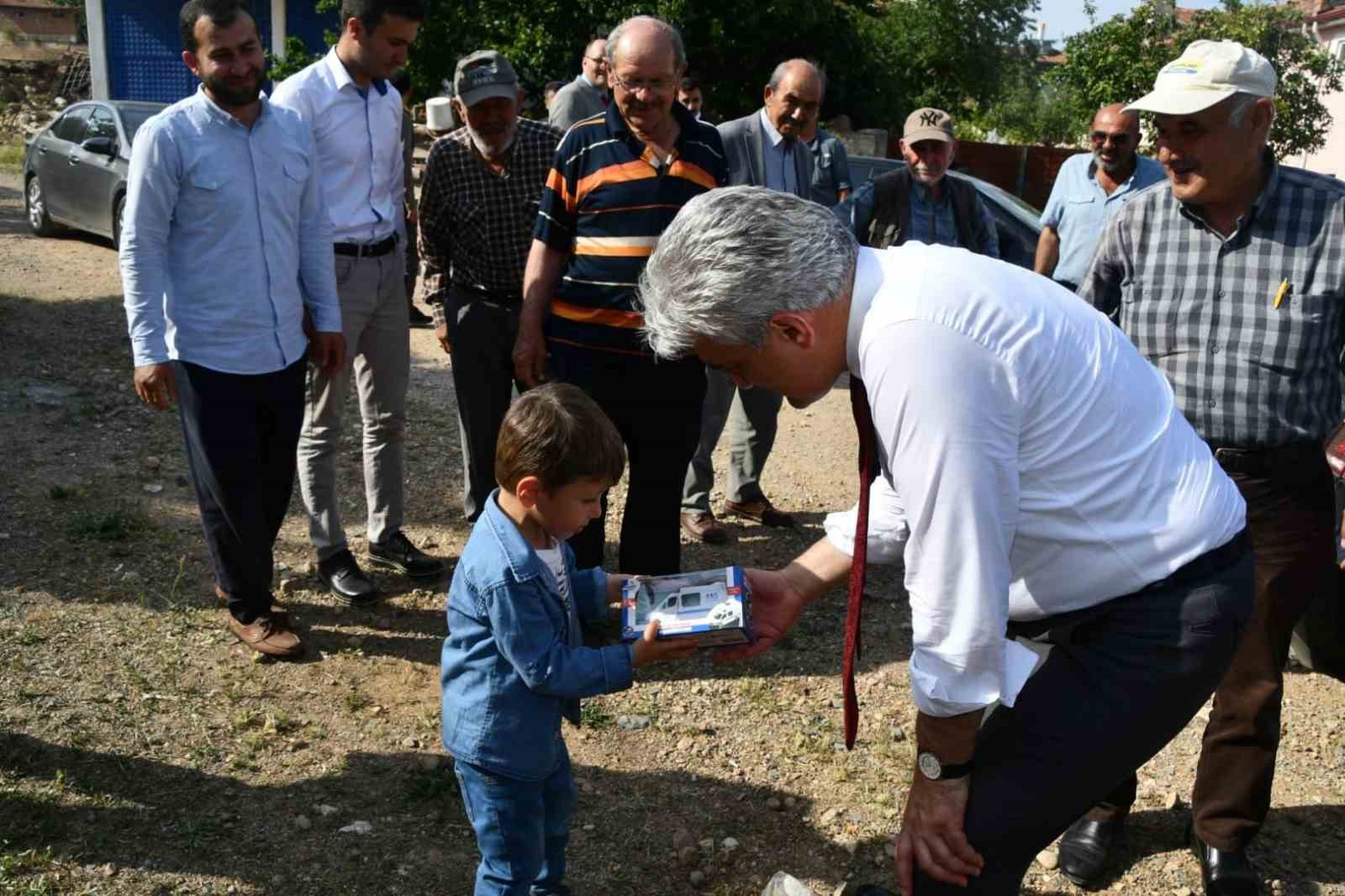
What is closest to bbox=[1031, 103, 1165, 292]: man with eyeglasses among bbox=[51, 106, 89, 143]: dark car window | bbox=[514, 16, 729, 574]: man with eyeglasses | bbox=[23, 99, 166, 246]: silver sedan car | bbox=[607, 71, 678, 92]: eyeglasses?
bbox=[514, 16, 729, 574]: man with eyeglasses

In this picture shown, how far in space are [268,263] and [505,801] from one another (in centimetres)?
222

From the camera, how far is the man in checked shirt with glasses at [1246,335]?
3.09 metres

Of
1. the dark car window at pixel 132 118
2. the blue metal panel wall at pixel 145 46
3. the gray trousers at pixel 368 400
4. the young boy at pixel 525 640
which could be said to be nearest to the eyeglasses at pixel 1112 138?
the gray trousers at pixel 368 400

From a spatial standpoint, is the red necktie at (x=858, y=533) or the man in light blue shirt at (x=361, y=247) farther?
the man in light blue shirt at (x=361, y=247)

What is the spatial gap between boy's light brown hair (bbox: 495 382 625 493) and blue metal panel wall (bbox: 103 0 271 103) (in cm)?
2631

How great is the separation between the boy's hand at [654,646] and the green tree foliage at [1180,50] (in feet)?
68.3

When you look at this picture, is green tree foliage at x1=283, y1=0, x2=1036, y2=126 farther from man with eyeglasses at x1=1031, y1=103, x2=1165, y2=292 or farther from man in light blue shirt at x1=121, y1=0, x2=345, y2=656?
man in light blue shirt at x1=121, y1=0, x2=345, y2=656

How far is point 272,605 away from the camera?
14.7ft

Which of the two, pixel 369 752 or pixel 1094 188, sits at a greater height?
pixel 1094 188

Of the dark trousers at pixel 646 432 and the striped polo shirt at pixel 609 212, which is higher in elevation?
the striped polo shirt at pixel 609 212

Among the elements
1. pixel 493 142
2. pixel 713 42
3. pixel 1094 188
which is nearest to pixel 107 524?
pixel 493 142

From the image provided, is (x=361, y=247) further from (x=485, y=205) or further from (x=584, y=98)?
(x=584, y=98)

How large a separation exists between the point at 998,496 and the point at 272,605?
3.23 m

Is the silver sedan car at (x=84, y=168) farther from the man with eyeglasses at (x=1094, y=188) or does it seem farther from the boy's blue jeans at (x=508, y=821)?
the boy's blue jeans at (x=508, y=821)
